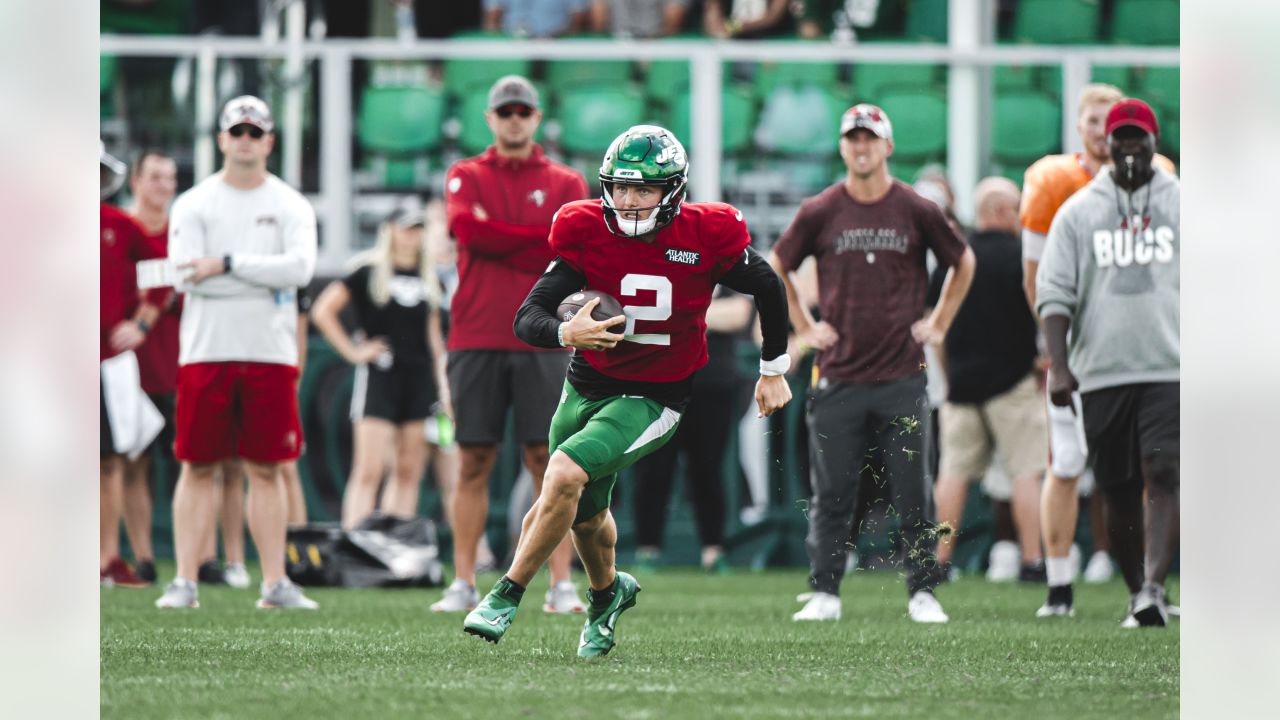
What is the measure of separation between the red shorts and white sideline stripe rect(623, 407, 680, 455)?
9.20ft

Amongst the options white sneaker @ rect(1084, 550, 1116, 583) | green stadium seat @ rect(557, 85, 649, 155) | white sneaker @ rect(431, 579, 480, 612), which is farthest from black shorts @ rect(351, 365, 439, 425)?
white sneaker @ rect(1084, 550, 1116, 583)

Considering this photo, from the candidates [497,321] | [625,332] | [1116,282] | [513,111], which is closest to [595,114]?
[513,111]

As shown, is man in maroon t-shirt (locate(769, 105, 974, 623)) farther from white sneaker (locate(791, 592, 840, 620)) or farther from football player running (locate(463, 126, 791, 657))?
football player running (locate(463, 126, 791, 657))

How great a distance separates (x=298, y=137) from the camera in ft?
45.1

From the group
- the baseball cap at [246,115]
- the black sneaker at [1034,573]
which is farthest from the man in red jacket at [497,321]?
the black sneaker at [1034,573]

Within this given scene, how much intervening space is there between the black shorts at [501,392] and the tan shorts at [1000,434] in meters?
3.24

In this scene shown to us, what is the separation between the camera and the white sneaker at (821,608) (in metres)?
8.25

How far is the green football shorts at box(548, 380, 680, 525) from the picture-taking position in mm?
6176

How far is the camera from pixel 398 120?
46.1 ft

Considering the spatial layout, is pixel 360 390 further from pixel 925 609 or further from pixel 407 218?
pixel 925 609

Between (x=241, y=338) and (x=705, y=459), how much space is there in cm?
411
